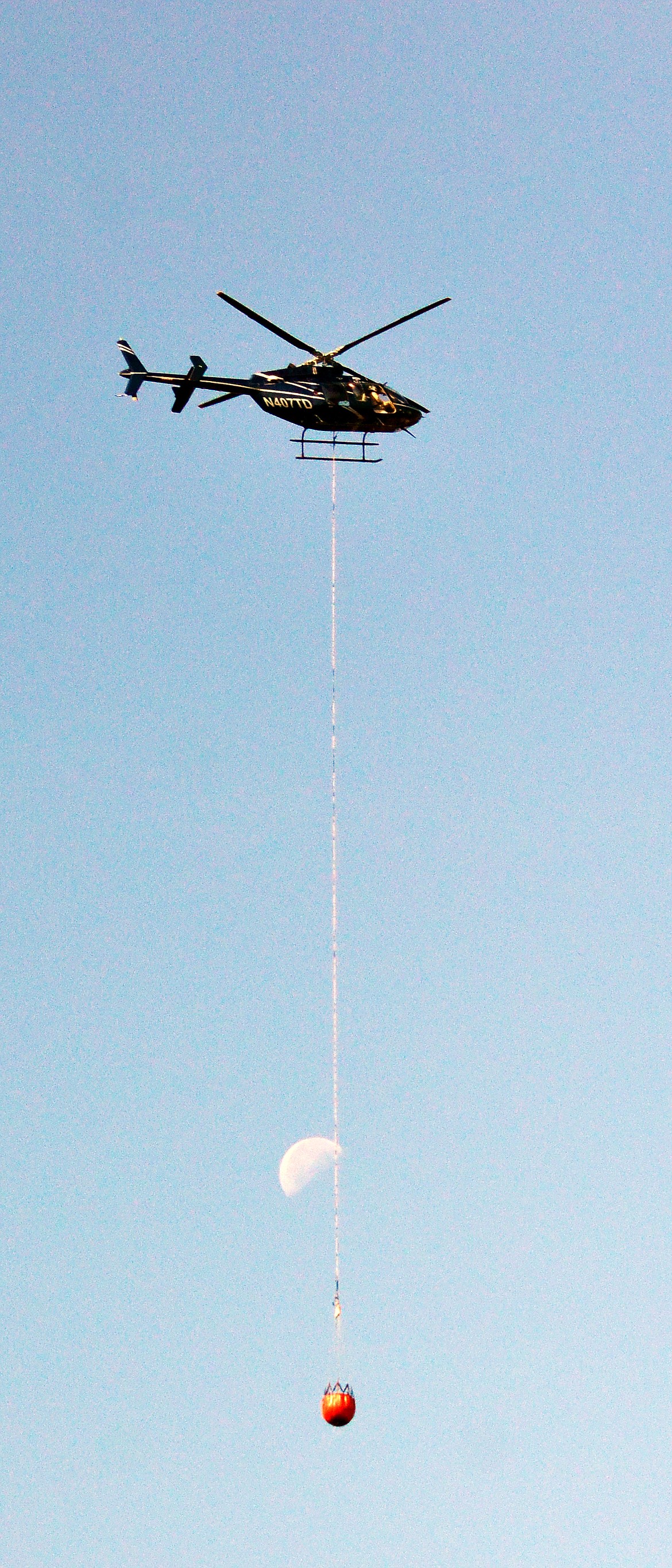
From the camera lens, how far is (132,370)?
114 feet

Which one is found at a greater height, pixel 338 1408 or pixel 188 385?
pixel 188 385

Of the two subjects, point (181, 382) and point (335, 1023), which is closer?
point (335, 1023)

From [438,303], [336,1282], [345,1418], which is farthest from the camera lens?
[438,303]

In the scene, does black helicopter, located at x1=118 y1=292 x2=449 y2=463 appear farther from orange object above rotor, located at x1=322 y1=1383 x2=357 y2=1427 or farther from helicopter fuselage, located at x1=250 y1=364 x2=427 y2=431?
orange object above rotor, located at x1=322 y1=1383 x2=357 y2=1427

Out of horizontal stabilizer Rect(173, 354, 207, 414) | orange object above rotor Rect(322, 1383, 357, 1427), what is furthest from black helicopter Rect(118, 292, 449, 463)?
orange object above rotor Rect(322, 1383, 357, 1427)

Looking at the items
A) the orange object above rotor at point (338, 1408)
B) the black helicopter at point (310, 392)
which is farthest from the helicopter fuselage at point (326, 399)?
the orange object above rotor at point (338, 1408)

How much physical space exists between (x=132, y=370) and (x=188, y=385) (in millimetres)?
1467

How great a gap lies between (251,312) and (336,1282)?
15593mm

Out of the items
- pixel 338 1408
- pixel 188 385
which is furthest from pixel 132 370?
pixel 338 1408

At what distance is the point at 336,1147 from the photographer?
31.1m

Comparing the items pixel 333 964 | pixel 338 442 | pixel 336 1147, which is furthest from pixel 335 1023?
pixel 338 442

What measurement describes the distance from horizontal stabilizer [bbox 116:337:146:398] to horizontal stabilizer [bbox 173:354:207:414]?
762 mm

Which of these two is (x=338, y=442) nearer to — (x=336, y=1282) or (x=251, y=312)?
(x=251, y=312)

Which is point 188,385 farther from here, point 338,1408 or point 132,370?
point 338,1408
